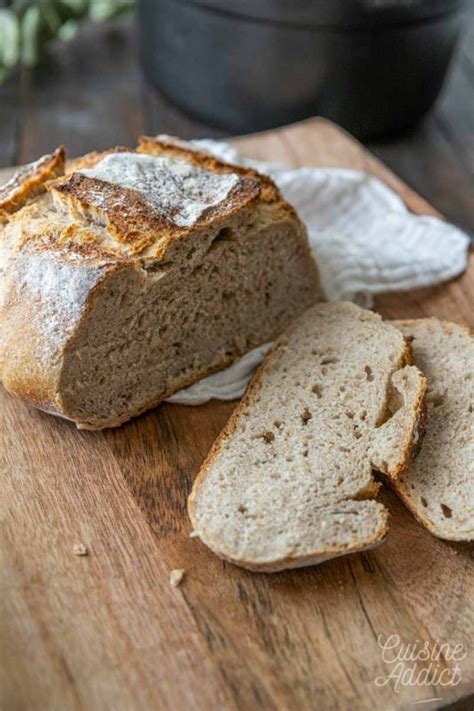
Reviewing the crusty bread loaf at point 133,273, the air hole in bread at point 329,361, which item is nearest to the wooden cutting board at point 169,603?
the crusty bread loaf at point 133,273

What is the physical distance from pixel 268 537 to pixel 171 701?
1.73 feet

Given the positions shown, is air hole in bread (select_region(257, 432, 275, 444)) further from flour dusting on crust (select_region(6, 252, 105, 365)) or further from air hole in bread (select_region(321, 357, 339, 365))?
flour dusting on crust (select_region(6, 252, 105, 365))

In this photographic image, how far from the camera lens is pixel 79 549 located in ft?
8.41

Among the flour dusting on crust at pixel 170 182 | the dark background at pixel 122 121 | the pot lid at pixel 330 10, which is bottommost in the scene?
the dark background at pixel 122 121

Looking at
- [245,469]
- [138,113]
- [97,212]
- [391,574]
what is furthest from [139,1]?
[391,574]

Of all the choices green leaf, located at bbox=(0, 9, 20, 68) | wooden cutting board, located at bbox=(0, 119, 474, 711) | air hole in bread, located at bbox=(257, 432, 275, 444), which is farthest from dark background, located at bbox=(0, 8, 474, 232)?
wooden cutting board, located at bbox=(0, 119, 474, 711)

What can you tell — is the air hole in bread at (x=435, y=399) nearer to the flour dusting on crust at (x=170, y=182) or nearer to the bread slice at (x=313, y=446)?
the bread slice at (x=313, y=446)

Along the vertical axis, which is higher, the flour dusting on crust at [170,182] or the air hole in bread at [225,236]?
the flour dusting on crust at [170,182]

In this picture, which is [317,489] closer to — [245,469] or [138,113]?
[245,469]

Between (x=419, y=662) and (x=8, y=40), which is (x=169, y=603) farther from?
(x=8, y=40)

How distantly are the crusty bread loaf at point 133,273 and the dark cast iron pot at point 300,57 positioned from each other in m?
1.37

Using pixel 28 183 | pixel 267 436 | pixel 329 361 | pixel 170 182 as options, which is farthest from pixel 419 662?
pixel 28 183

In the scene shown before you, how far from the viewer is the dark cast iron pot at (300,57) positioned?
433 cm

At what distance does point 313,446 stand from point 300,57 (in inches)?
98.3
